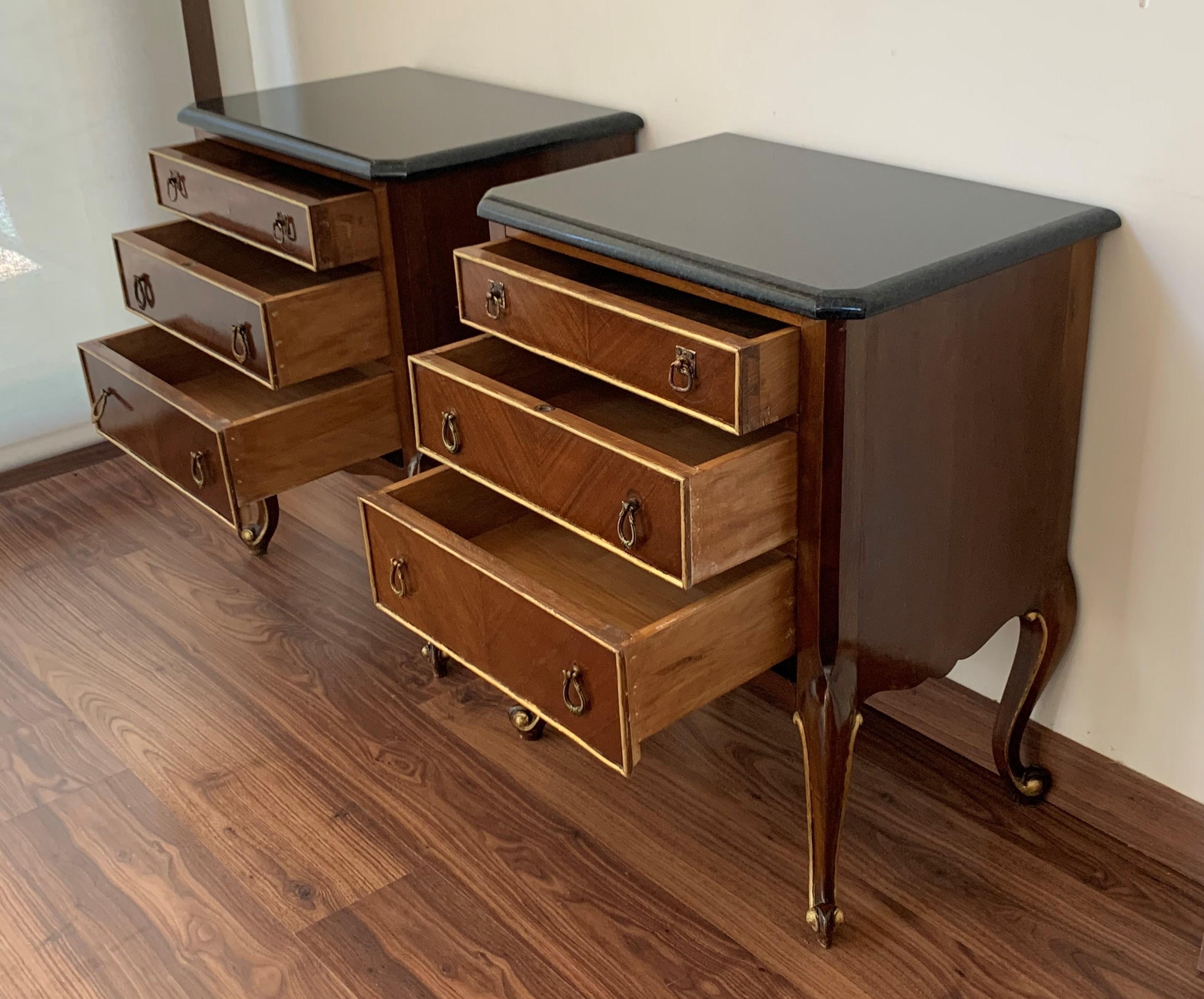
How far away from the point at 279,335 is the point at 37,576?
82 centimetres

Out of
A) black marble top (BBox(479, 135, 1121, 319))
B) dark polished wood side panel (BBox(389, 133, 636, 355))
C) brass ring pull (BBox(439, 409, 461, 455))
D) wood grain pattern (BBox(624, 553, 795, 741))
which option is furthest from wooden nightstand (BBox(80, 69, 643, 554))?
wood grain pattern (BBox(624, 553, 795, 741))

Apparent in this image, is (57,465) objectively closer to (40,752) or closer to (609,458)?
(40,752)

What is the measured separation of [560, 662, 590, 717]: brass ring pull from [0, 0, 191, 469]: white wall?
5.37 ft

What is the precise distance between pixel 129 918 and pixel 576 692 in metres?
0.62

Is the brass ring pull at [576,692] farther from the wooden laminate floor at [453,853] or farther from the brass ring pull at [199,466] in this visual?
the brass ring pull at [199,466]

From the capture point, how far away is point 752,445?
1211 mm

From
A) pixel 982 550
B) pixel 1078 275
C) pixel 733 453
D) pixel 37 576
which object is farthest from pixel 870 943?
pixel 37 576

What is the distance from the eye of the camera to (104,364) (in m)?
1.85

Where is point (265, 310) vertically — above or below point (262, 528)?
above

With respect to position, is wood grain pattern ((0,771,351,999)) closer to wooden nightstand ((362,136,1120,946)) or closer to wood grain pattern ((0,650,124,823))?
wood grain pattern ((0,650,124,823))

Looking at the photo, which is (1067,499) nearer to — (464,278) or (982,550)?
(982,550)

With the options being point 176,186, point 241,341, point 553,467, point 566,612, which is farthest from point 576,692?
point 176,186

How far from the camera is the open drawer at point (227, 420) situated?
171 centimetres

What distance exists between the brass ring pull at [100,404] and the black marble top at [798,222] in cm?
71
